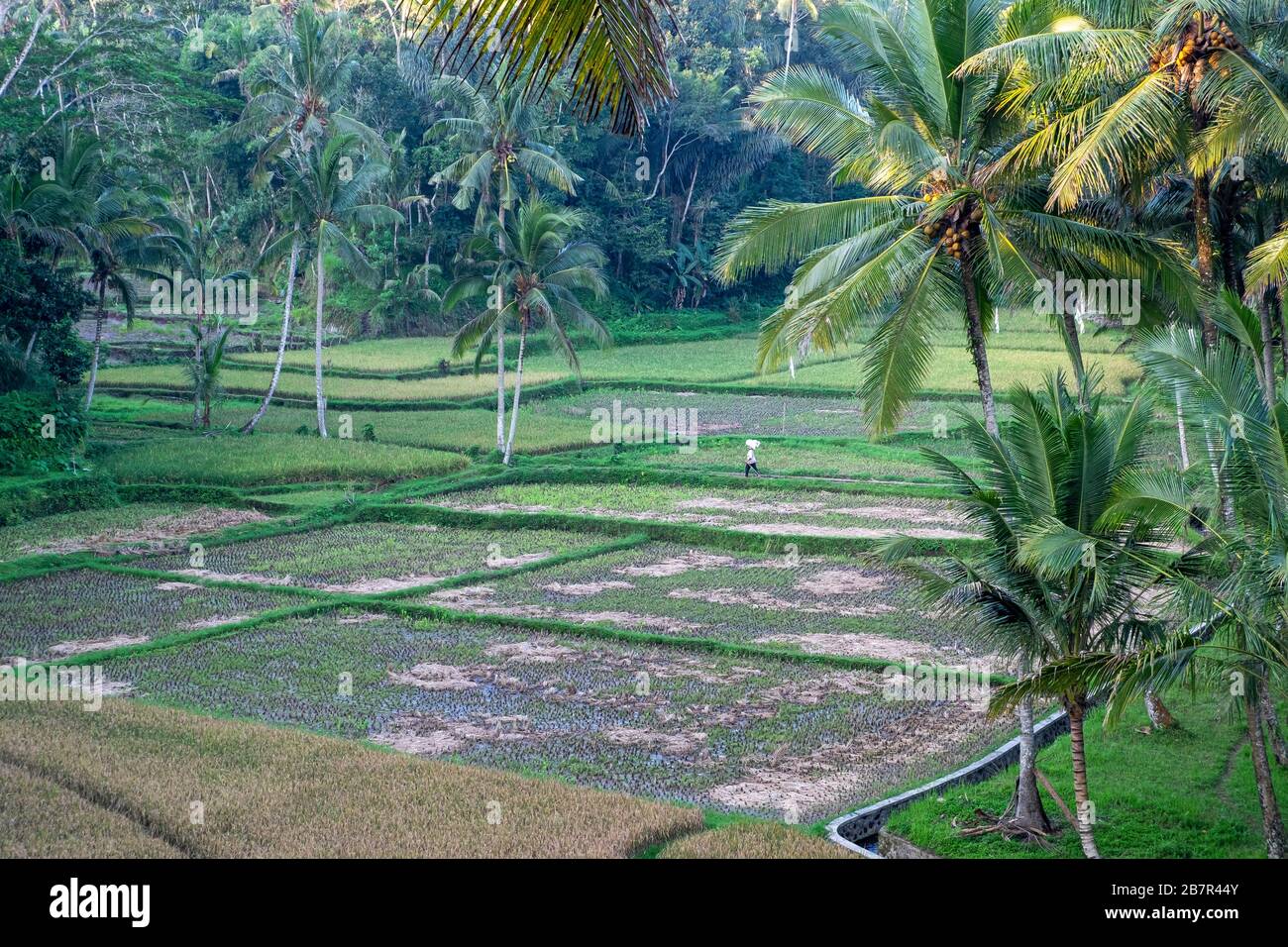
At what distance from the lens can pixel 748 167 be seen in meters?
44.1

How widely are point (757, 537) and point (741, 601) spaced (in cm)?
271

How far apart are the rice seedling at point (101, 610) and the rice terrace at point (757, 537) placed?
0.27 feet

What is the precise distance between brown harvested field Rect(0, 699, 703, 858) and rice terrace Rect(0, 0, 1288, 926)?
4cm

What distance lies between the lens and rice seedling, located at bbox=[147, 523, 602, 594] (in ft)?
51.8

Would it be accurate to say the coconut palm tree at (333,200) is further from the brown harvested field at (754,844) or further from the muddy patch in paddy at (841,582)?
the brown harvested field at (754,844)

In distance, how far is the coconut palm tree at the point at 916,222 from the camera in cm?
1044

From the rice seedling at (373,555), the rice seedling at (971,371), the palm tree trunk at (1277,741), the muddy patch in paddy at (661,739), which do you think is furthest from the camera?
the rice seedling at (971,371)

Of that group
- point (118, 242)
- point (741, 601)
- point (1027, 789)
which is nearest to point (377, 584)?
point (741, 601)

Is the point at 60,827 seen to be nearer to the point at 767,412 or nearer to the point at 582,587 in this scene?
the point at 582,587

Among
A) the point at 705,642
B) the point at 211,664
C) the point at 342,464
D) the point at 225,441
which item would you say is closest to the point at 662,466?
the point at 342,464

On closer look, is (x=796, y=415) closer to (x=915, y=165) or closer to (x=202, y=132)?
(x=915, y=165)

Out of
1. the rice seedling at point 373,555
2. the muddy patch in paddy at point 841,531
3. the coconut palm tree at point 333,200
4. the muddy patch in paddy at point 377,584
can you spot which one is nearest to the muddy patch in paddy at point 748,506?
the muddy patch in paddy at point 841,531

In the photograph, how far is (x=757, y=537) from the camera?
56.7 ft

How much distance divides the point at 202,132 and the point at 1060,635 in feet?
113
